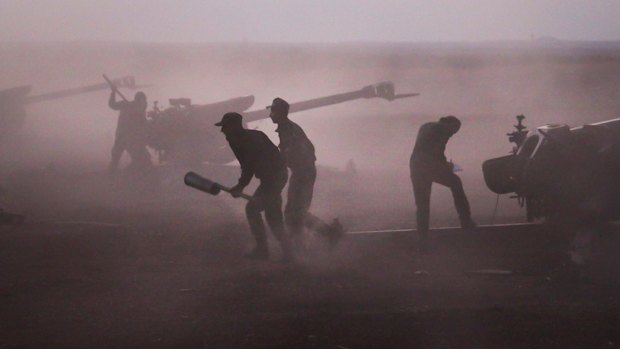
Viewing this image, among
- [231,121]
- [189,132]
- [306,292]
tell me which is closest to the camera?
[306,292]

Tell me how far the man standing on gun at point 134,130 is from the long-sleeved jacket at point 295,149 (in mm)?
10987

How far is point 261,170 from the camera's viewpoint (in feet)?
38.1

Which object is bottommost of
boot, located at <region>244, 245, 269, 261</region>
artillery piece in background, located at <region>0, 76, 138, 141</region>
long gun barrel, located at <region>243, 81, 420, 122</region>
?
boot, located at <region>244, 245, 269, 261</region>

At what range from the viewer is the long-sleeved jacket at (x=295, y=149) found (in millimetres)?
11977

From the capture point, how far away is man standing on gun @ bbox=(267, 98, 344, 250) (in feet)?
39.3

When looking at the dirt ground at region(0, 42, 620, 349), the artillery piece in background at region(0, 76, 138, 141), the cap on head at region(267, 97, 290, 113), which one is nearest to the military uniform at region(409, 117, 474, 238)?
the dirt ground at region(0, 42, 620, 349)

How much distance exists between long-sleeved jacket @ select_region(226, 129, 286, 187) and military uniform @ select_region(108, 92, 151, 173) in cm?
1125

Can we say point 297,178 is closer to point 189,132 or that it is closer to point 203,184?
point 203,184

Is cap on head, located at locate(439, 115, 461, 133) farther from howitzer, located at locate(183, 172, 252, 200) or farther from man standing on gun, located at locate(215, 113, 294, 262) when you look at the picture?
howitzer, located at locate(183, 172, 252, 200)

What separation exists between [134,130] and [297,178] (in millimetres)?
11265

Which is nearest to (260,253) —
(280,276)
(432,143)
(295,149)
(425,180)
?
(280,276)

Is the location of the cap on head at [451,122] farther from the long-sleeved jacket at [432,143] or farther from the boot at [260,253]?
the boot at [260,253]

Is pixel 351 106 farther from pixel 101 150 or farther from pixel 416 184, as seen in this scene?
pixel 416 184

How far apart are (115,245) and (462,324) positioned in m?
5.99
